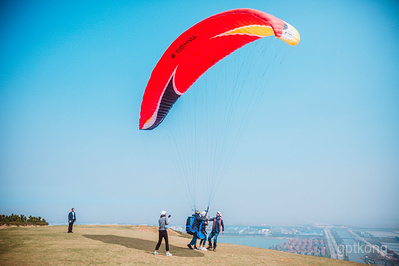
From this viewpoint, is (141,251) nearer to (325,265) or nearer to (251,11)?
(325,265)

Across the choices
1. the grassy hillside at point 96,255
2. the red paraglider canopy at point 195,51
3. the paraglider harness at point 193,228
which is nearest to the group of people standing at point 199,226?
the paraglider harness at point 193,228

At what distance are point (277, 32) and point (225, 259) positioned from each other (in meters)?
8.10

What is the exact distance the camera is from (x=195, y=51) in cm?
1123

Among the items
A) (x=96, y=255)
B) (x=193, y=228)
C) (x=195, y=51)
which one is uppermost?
(x=195, y=51)

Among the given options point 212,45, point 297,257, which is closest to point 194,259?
point 297,257

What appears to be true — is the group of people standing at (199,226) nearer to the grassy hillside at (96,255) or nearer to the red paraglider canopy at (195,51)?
the grassy hillside at (96,255)

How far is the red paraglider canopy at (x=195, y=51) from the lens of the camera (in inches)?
380

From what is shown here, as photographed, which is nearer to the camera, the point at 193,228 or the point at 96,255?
the point at 96,255

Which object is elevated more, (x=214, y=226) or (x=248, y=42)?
(x=248, y=42)

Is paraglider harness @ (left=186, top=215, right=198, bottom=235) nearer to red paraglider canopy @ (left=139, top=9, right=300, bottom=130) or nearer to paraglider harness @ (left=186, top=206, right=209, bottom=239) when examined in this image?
paraglider harness @ (left=186, top=206, right=209, bottom=239)

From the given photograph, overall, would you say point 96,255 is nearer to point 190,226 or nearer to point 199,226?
point 190,226

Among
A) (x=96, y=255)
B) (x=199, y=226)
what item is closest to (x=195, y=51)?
(x=199, y=226)

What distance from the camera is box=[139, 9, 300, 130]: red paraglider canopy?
31.7 feet

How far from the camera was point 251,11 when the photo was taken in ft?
30.2
